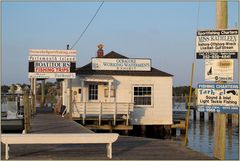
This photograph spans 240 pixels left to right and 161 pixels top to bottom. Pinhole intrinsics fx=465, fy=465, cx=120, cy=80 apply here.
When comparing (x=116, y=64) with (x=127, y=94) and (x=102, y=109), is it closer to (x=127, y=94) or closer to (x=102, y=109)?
(x=127, y=94)

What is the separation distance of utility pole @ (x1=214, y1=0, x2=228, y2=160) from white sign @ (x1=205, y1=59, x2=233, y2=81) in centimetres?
85

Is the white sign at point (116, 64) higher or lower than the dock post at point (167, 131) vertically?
higher

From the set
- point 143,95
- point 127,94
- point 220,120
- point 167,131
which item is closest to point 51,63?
point 127,94

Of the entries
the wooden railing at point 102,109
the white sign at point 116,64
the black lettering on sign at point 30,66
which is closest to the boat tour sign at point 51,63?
the black lettering on sign at point 30,66

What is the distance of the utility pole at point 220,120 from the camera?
1109 centimetres

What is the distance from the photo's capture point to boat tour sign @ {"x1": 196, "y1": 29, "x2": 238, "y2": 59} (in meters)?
11.3

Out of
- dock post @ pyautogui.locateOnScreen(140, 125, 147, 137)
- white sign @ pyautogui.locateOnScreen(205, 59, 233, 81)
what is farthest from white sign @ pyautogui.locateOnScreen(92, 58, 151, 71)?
white sign @ pyautogui.locateOnScreen(205, 59, 233, 81)

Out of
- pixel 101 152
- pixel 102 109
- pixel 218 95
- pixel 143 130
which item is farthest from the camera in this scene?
pixel 143 130

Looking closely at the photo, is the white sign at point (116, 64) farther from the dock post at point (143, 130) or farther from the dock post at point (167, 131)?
the dock post at point (167, 131)

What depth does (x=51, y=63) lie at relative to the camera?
27.1 m

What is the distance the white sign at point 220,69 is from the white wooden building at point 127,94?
1850 centimetres

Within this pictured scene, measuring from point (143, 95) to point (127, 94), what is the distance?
1166mm

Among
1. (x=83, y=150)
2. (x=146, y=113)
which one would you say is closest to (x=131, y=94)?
(x=146, y=113)

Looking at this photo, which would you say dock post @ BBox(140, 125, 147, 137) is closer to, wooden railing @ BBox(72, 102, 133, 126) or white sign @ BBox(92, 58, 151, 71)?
wooden railing @ BBox(72, 102, 133, 126)
